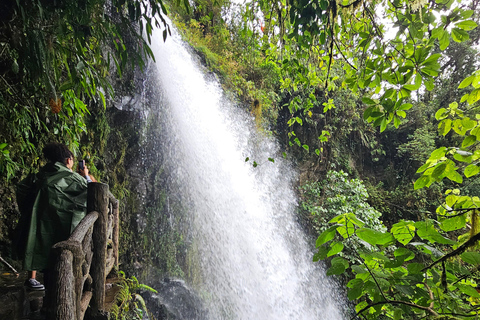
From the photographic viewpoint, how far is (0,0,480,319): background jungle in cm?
136

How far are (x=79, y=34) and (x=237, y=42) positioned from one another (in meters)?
9.63

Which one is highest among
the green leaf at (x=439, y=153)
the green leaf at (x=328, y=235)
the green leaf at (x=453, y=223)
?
the green leaf at (x=439, y=153)

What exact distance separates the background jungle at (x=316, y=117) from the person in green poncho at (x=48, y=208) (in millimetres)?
842

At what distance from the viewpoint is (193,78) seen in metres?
8.42

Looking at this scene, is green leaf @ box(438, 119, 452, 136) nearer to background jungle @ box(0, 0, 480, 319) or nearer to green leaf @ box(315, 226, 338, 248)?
background jungle @ box(0, 0, 480, 319)

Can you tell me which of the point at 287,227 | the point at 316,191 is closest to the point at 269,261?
the point at 287,227

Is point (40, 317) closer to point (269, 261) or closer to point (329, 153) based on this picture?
point (269, 261)

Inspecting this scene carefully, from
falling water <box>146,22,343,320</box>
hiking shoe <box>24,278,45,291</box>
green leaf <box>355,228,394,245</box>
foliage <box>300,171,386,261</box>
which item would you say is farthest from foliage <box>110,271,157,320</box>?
foliage <box>300,171,386,261</box>

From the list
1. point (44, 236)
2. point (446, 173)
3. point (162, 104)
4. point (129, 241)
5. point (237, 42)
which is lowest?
point (446, 173)

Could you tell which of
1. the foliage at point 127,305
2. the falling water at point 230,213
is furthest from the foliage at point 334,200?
the foliage at point 127,305

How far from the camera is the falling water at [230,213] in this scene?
6.52 metres

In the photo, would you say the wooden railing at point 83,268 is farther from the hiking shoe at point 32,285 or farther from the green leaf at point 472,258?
the green leaf at point 472,258

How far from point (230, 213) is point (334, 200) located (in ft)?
11.7

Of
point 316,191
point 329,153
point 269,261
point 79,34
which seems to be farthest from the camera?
point 329,153
